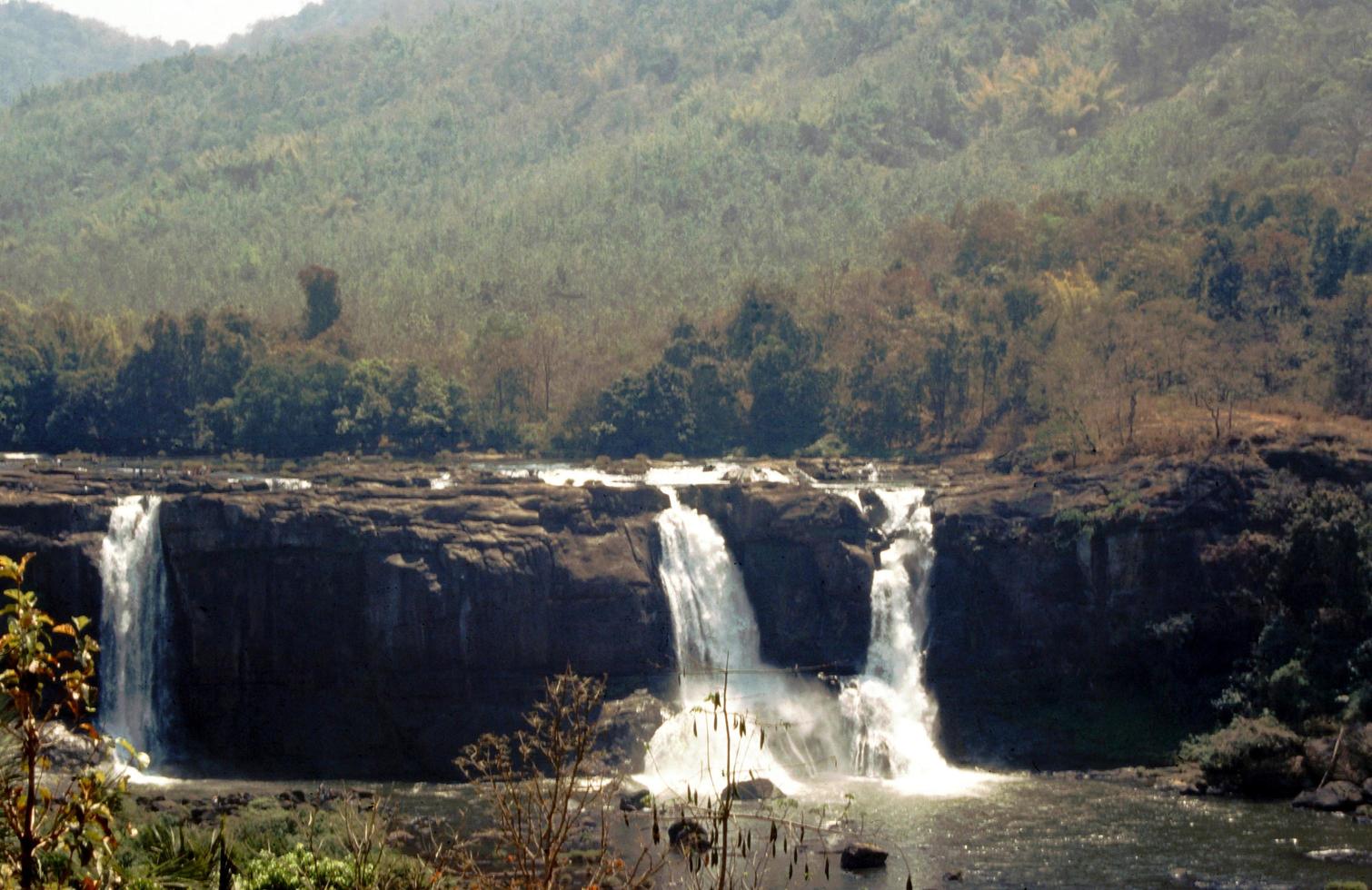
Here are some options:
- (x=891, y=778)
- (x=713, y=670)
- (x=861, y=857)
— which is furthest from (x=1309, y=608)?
(x=861, y=857)

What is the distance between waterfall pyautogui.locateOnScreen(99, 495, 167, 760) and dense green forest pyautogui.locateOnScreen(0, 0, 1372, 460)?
71.7 feet

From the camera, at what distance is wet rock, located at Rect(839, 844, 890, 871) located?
44344 mm

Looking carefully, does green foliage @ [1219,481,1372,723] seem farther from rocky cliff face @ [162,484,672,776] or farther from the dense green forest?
rocky cliff face @ [162,484,672,776]

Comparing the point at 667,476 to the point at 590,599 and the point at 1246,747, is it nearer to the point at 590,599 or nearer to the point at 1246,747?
the point at 590,599

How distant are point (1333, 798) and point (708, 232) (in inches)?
2941

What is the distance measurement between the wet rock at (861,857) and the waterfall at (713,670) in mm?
9913

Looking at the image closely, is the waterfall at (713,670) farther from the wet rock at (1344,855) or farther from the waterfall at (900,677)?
the wet rock at (1344,855)

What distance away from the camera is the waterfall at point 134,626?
5662 centimetres

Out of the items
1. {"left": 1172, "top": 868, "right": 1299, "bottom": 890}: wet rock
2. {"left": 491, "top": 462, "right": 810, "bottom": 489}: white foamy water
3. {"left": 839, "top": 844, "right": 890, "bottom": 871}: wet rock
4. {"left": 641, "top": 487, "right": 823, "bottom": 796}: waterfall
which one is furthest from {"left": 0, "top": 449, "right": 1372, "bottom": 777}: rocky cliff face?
{"left": 839, "top": 844, "right": 890, "bottom": 871}: wet rock

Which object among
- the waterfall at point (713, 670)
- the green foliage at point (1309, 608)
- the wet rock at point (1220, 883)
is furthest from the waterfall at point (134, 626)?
the green foliage at point (1309, 608)

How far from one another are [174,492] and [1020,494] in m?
28.0

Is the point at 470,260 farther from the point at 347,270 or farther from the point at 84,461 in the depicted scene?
the point at 84,461


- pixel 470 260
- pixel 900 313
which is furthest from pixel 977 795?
pixel 470 260

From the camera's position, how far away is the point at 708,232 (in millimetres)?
119188
